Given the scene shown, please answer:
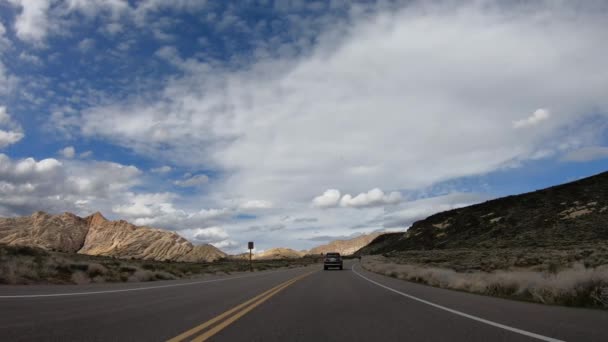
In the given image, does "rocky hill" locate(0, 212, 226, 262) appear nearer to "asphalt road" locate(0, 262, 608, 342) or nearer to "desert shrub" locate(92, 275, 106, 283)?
"desert shrub" locate(92, 275, 106, 283)

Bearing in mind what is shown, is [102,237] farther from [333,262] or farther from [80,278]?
[80,278]

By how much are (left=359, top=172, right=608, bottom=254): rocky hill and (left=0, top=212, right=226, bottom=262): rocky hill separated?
57546 mm

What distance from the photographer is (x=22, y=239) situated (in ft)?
294

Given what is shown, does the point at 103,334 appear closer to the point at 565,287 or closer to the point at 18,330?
the point at 18,330

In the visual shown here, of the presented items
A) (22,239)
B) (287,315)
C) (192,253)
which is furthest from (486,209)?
(22,239)

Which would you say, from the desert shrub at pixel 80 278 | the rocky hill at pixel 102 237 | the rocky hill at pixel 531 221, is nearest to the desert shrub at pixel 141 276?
the desert shrub at pixel 80 278

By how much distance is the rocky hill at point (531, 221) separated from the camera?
48781 millimetres

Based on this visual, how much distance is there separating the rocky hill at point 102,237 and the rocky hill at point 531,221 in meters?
57.5

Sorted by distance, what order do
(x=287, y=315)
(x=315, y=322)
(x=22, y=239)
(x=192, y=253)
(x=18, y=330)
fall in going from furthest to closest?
(x=192, y=253) → (x=22, y=239) → (x=287, y=315) → (x=315, y=322) → (x=18, y=330)

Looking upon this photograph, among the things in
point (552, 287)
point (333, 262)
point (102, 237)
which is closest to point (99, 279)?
point (552, 287)

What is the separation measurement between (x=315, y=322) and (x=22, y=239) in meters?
99.6

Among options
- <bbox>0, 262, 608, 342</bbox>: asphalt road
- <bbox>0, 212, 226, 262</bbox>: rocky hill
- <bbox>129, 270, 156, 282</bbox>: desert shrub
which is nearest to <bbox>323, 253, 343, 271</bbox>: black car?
<bbox>129, 270, 156, 282</bbox>: desert shrub

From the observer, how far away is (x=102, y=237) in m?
115

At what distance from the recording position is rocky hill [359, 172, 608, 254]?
4878cm
